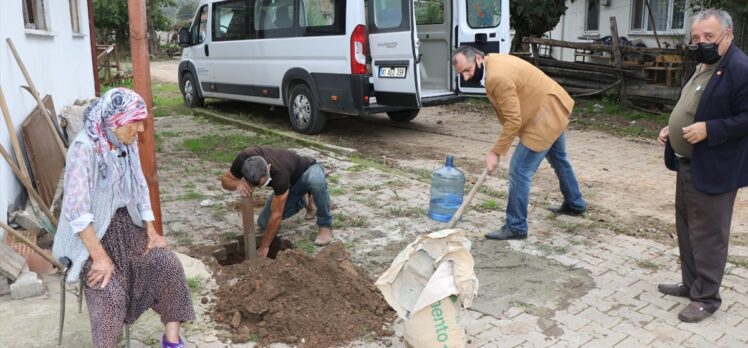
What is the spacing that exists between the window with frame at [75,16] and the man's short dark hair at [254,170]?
6916mm

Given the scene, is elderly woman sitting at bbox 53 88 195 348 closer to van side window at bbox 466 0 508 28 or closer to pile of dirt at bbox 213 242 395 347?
pile of dirt at bbox 213 242 395 347

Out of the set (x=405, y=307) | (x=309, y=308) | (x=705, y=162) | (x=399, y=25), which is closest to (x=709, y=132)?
(x=705, y=162)

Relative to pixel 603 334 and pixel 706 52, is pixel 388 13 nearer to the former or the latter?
pixel 706 52

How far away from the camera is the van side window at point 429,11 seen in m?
9.56

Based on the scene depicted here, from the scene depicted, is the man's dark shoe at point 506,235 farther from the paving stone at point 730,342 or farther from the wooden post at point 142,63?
the wooden post at point 142,63

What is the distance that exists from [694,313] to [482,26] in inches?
231

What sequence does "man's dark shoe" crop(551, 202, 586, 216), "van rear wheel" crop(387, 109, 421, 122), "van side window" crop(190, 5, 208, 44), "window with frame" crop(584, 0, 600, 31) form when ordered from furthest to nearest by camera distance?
"window with frame" crop(584, 0, 600, 31)
"van side window" crop(190, 5, 208, 44)
"van rear wheel" crop(387, 109, 421, 122)
"man's dark shoe" crop(551, 202, 586, 216)

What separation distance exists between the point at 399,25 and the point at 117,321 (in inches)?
244

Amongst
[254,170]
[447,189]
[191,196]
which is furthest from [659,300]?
[191,196]

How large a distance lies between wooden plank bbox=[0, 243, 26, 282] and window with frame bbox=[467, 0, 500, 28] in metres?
6.57

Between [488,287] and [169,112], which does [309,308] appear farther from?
[169,112]

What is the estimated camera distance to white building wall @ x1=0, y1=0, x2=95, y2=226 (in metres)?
5.05

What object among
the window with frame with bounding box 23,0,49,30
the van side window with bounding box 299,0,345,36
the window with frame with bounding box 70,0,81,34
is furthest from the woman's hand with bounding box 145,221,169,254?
the window with frame with bounding box 70,0,81,34

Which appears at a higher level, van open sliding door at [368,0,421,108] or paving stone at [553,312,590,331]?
van open sliding door at [368,0,421,108]
